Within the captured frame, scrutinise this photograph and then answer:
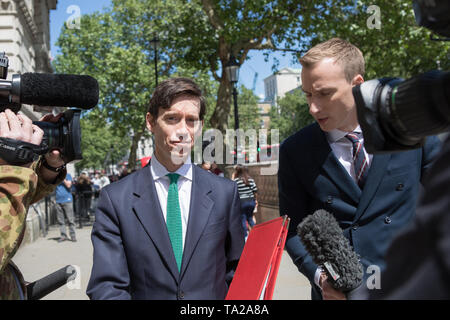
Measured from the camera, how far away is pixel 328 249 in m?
1.63

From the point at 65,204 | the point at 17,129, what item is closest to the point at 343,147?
the point at 17,129

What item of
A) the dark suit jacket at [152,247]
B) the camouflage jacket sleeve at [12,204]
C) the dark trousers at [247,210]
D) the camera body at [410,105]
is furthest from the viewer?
the dark trousers at [247,210]

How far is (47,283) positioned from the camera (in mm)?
1880

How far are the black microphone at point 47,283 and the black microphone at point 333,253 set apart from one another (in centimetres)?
99

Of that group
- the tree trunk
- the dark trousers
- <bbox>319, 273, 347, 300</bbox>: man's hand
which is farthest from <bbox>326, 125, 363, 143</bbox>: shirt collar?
the tree trunk

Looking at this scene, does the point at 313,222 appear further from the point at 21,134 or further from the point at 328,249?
the point at 21,134

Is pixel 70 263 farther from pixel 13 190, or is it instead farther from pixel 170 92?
pixel 13 190

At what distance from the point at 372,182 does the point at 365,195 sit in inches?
2.7

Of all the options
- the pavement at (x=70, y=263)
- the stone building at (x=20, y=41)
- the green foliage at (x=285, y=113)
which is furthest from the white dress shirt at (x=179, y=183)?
the green foliage at (x=285, y=113)

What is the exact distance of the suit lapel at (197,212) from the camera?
7.32ft

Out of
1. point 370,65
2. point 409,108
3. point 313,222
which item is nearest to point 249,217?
point 313,222

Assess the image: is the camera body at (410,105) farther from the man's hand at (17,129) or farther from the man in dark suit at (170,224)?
the man in dark suit at (170,224)

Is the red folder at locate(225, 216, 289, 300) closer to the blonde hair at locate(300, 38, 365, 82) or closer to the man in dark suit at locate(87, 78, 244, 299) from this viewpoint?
the man in dark suit at locate(87, 78, 244, 299)
